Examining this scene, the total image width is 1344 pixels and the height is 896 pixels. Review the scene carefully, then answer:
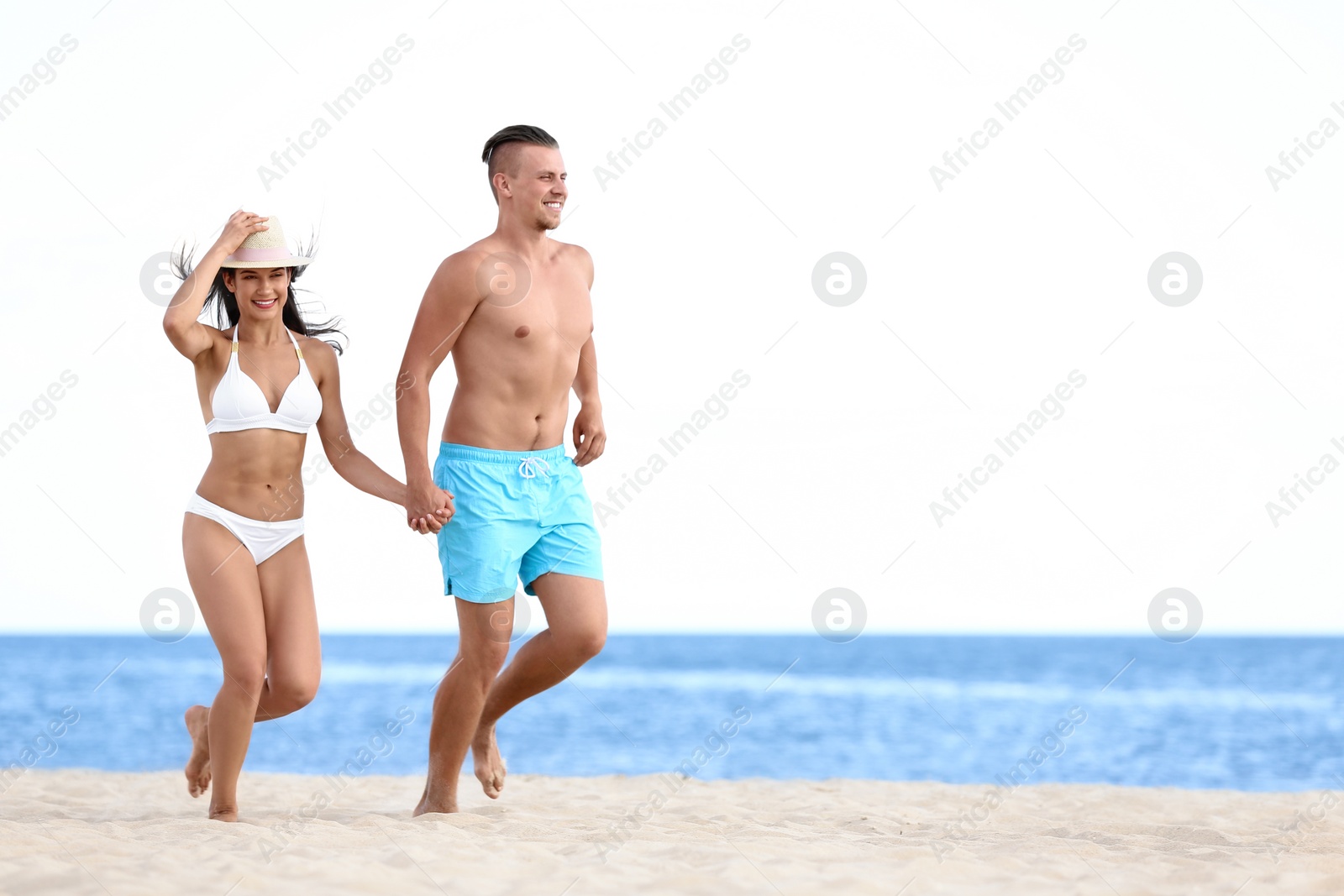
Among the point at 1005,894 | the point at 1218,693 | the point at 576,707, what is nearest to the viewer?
the point at 1005,894

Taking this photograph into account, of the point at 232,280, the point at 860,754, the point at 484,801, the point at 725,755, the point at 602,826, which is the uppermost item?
the point at 232,280

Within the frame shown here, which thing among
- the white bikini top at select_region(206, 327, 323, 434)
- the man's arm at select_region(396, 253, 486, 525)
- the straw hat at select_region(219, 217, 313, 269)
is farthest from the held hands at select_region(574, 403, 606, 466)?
the straw hat at select_region(219, 217, 313, 269)

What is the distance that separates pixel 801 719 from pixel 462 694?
2130 centimetres

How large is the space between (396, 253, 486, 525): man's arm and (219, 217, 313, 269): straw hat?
1.68 ft

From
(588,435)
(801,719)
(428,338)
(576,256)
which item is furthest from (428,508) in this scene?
(801,719)

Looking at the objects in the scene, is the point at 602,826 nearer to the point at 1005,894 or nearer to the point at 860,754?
the point at 1005,894

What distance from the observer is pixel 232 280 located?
4320mm

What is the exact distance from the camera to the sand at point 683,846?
9.98ft

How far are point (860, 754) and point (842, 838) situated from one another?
1590cm

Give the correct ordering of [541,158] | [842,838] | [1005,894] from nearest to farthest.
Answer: [1005,894] < [842,838] < [541,158]

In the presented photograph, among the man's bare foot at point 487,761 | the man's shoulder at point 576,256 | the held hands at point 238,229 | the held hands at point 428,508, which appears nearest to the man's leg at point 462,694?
the man's bare foot at point 487,761

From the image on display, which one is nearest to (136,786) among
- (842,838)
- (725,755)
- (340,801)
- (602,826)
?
(340,801)

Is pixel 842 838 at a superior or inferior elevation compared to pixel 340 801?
superior

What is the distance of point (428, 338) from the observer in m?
4.29
